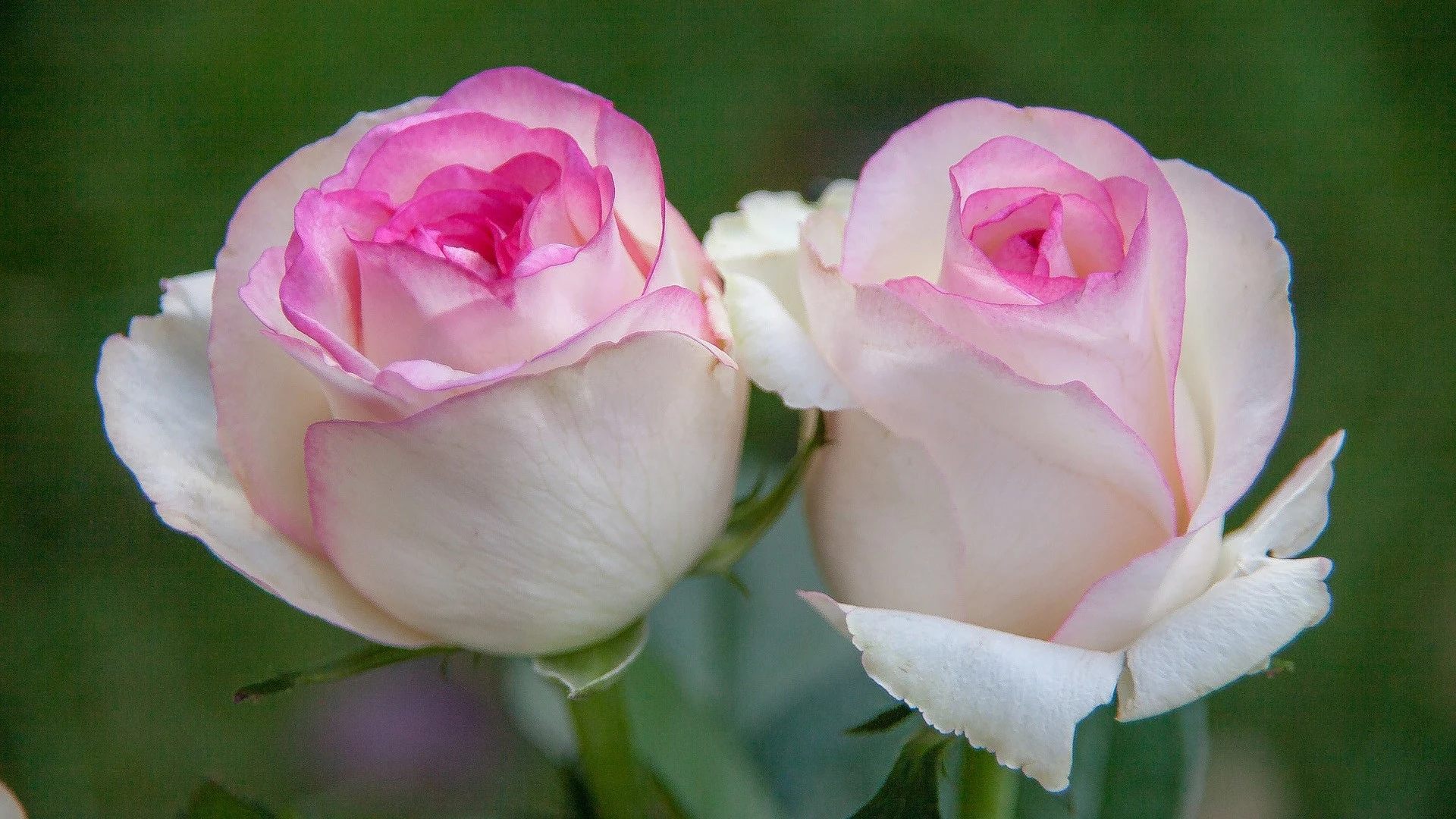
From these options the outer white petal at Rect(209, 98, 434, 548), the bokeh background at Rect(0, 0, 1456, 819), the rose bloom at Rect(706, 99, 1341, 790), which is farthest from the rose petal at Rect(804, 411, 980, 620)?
the bokeh background at Rect(0, 0, 1456, 819)

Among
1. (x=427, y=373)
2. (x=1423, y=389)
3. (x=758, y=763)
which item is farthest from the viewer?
(x=1423, y=389)

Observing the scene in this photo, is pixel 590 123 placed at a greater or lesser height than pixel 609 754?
greater

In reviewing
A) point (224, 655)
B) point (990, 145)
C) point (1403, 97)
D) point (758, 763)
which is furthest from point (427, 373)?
point (1403, 97)

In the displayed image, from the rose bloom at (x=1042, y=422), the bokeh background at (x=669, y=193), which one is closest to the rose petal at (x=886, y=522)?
the rose bloom at (x=1042, y=422)

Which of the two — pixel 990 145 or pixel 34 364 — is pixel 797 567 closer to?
pixel 990 145

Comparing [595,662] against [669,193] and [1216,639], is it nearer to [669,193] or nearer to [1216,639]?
[1216,639]

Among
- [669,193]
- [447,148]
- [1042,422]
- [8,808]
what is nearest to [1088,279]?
[1042,422]

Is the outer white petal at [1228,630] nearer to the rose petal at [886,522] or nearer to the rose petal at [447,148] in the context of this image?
the rose petal at [886,522]

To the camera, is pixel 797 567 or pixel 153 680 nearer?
pixel 797 567
